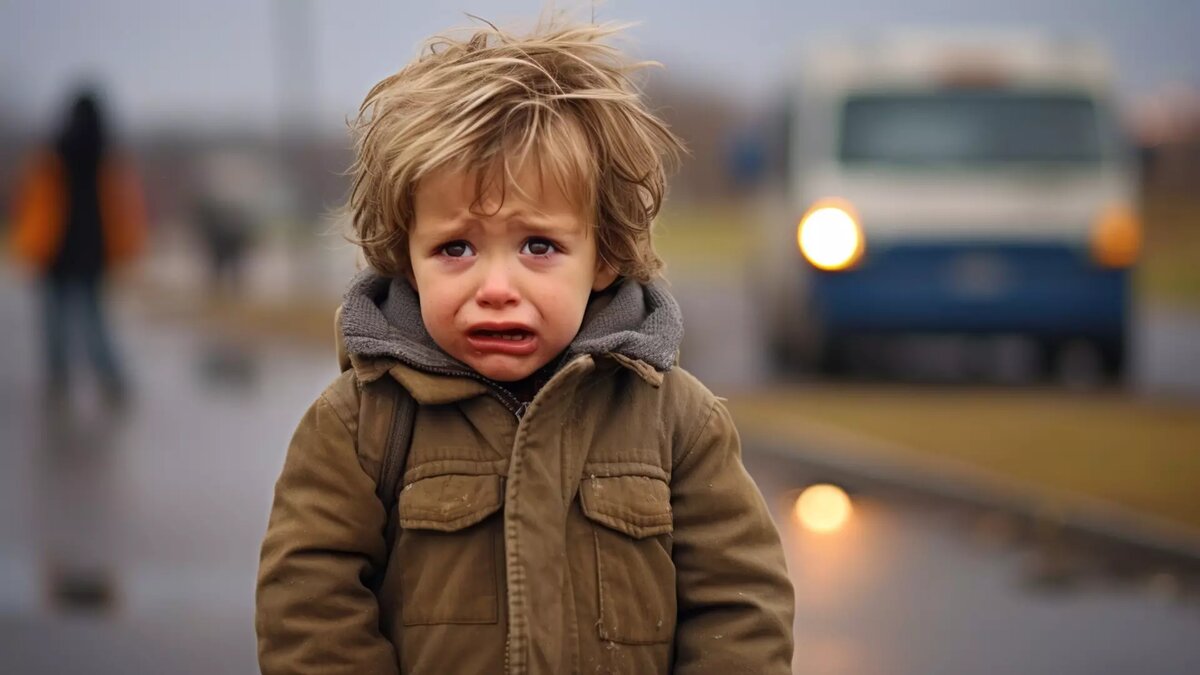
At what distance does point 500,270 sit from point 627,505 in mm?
380

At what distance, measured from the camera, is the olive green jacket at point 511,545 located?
2475mm

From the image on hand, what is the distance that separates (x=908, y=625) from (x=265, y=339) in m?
13.7

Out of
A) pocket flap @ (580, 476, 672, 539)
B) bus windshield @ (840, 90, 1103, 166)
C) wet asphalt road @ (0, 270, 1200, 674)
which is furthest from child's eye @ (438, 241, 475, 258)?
bus windshield @ (840, 90, 1103, 166)

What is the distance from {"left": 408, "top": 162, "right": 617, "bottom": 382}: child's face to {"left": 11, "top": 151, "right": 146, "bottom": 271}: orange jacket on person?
10335 millimetres

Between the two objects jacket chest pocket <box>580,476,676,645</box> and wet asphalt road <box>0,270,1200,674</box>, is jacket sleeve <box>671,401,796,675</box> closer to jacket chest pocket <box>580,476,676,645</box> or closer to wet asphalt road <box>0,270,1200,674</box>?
jacket chest pocket <box>580,476,676,645</box>

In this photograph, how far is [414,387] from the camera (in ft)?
8.21

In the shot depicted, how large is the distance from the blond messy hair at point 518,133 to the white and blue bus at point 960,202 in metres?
9.23

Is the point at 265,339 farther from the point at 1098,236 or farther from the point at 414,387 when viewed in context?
the point at 414,387

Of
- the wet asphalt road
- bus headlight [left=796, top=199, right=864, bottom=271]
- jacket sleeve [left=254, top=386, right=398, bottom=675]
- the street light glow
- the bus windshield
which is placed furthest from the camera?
the bus windshield

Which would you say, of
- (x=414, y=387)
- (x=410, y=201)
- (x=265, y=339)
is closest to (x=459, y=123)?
(x=410, y=201)

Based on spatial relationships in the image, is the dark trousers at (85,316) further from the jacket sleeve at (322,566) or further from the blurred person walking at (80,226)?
the jacket sleeve at (322,566)

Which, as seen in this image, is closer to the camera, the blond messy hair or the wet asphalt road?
the blond messy hair

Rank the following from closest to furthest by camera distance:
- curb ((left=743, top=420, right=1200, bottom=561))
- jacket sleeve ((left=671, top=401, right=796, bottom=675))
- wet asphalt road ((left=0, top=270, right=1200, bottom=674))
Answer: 1. jacket sleeve ((left=671, top=401, right=796, bottom=675))
2. wet asphalt road ((left=0, top=270, right=1200, bottom=674))
3. curb ((left=743, top=420, right=1200, bottom=561))

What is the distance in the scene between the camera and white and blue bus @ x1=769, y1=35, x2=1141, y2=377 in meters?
11.8
